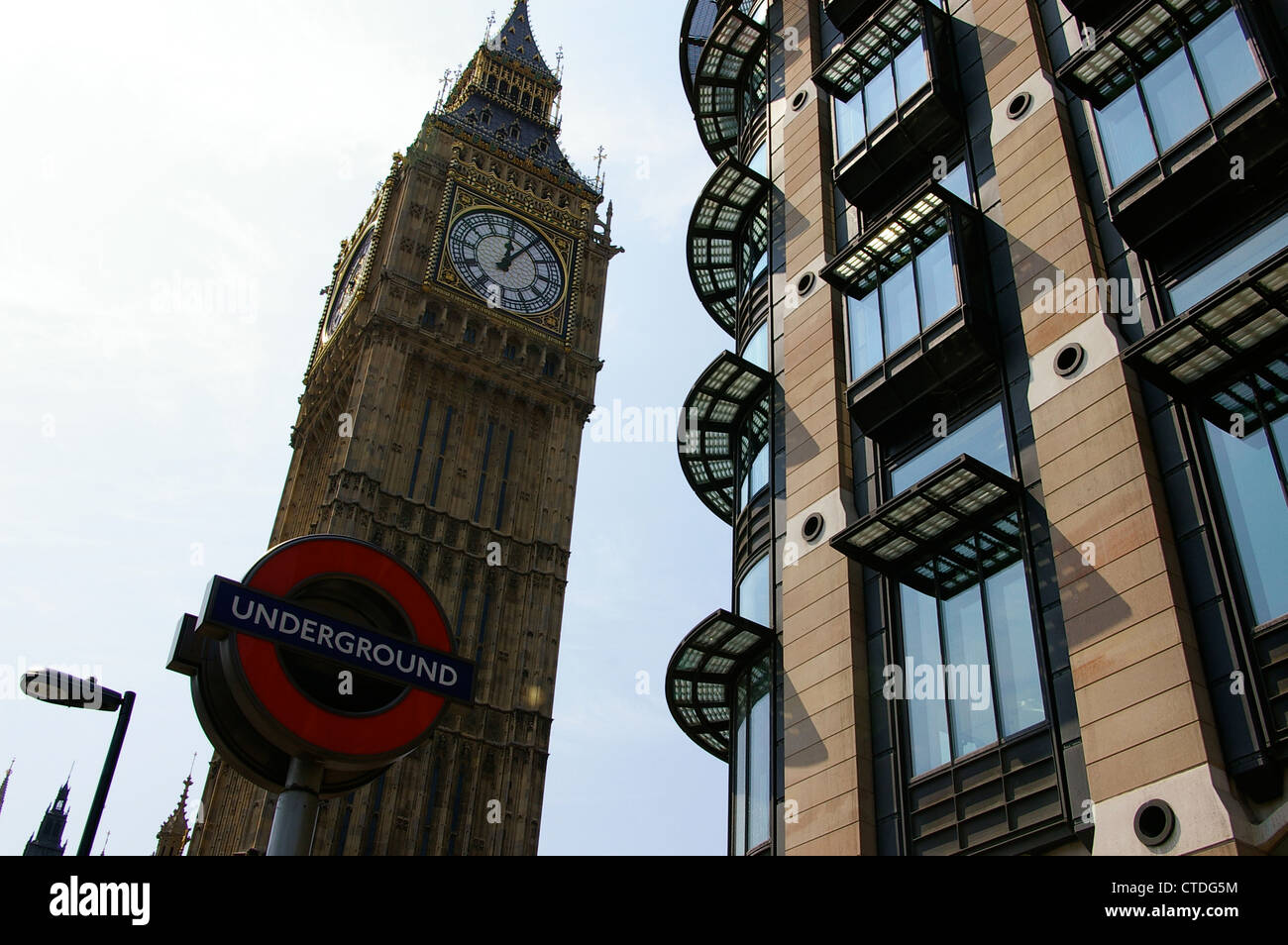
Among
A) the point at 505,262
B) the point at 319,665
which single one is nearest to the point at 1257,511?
the point at 319,665

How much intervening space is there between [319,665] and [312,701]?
40 cm

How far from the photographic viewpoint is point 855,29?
2772cm

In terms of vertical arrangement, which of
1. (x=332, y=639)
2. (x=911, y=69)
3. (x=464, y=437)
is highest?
(x=464, y=437)

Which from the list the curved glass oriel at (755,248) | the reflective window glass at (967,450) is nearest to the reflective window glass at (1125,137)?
the reflective window glass at (967,450)

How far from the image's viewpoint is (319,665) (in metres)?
11.0

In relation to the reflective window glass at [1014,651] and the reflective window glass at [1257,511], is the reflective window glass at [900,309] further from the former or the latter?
the reflective window glass at [1257,511]

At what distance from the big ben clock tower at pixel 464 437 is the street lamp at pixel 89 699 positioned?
143 ft

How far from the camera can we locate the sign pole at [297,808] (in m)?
10.2

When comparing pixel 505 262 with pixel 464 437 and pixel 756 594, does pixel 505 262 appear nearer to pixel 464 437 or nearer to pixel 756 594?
pixel 464 437

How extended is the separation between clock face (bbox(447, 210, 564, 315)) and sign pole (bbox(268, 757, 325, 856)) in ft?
237
